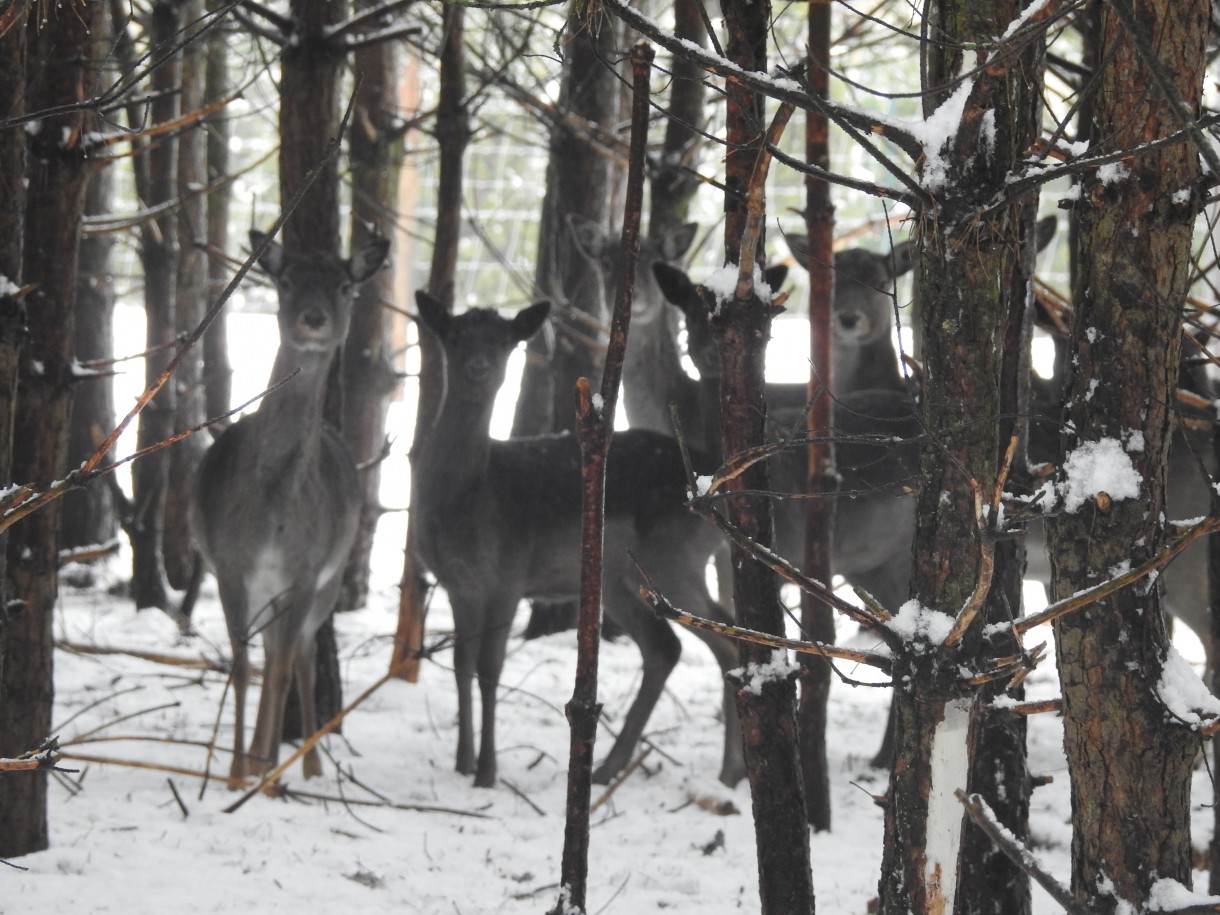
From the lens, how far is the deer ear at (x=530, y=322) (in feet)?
21.5

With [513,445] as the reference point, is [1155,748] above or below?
below

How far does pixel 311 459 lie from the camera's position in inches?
245

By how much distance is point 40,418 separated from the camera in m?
4.18

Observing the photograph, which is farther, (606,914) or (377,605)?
(377,605)

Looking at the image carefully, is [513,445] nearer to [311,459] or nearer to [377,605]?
[311,459]

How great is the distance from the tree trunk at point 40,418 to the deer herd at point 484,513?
1579 millimetres

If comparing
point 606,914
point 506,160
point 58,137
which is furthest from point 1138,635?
point 506,160

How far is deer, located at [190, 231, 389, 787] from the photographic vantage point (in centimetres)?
594

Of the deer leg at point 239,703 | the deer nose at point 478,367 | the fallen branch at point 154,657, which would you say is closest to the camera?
the deer leg at point 239,703

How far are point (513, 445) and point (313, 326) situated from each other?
51.1 inches

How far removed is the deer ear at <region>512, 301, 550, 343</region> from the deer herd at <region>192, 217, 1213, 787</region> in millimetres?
10

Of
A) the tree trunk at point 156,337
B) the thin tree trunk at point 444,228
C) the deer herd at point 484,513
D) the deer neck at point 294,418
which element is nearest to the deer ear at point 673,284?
the deer herd at point 484,513

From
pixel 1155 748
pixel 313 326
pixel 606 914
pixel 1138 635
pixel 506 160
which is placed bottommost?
pixel 606 914

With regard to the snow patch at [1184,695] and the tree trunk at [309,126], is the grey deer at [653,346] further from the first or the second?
the snow patch at [1184,695]
